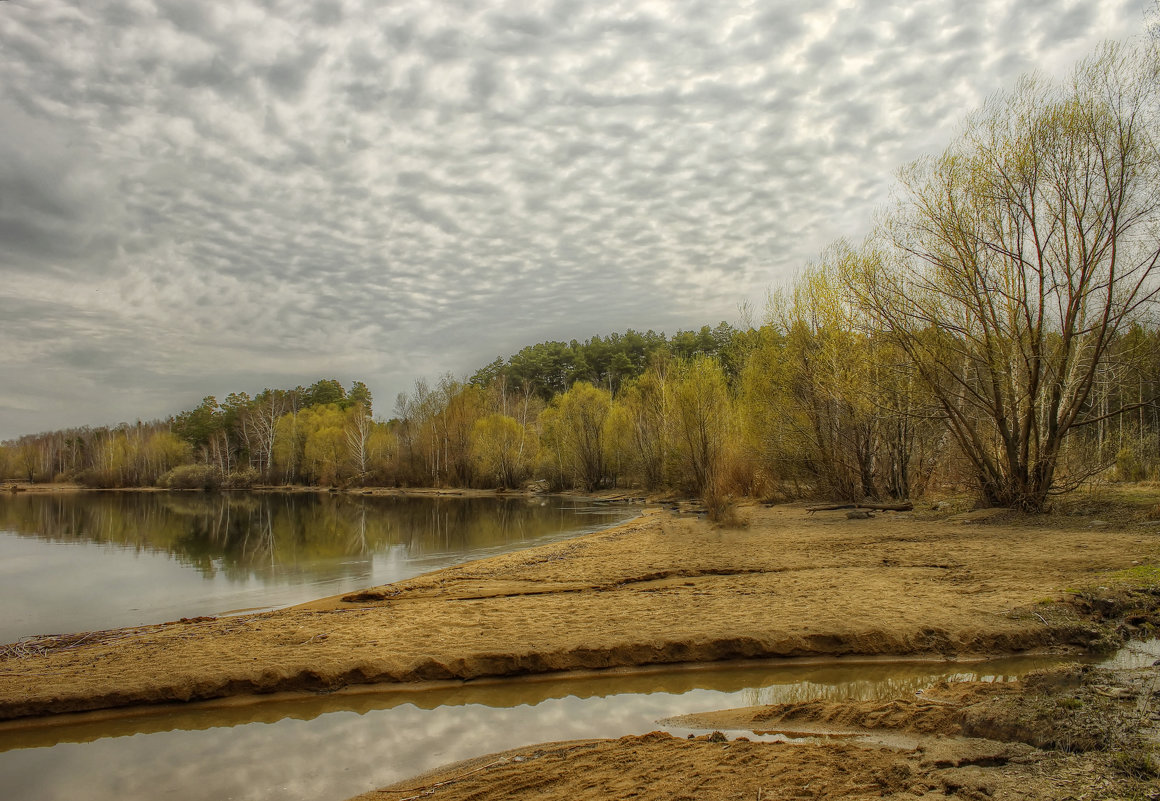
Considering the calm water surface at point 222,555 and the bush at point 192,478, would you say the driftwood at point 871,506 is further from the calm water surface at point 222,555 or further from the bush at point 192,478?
the bush at point 192,478

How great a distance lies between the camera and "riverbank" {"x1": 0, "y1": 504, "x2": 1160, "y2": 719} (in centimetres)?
690

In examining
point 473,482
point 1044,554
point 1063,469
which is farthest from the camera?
point 473,482

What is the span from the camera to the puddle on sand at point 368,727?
5.09 metres

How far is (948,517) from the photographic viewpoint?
1773cm

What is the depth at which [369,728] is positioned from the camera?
588 centimetres

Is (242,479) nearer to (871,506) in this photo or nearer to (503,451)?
(503,451)

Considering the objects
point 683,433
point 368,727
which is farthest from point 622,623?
point 683,433

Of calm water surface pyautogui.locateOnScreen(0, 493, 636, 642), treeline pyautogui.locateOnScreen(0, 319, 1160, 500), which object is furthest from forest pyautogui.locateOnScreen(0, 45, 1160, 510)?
calm water surface pyautogui.locateOnScreen(0, 493, 636, 642)

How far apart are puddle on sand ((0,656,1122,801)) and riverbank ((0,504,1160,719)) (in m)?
0.26

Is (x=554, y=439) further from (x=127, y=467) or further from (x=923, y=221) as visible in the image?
(x=127, y=467)

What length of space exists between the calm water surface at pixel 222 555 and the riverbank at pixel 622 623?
2.87 metres

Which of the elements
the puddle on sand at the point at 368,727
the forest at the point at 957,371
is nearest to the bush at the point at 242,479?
the forest at the point at 957,371

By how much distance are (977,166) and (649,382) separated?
2948cm

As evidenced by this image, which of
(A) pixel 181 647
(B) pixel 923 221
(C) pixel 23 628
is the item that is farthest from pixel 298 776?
(B) pixel 923 221
